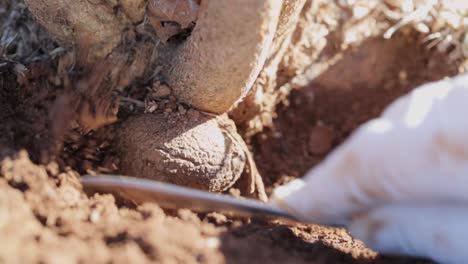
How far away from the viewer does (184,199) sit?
109cm

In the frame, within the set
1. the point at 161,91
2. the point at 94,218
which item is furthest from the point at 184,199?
the point at 161,91

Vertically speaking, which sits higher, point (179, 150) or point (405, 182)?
point (405, 182)

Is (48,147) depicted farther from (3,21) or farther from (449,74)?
(449,74)

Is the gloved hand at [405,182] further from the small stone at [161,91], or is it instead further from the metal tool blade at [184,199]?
the small stone at [161,91]

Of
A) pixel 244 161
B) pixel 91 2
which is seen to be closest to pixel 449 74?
pixel 244 161

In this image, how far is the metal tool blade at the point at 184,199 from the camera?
107 cm

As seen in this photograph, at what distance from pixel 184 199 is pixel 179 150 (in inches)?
10.1

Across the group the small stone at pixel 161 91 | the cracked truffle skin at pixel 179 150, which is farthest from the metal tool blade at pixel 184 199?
the small stone at pixel 161 91

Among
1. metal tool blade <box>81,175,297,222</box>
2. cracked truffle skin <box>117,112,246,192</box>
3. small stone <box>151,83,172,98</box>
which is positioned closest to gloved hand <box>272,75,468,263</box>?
metal tool blade <box>81,175,297,222</box>

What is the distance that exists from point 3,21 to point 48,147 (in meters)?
0.56

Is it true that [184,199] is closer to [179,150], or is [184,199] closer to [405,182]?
[179,150]

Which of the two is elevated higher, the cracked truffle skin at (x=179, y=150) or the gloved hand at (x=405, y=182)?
the gloved hand at (x=405, y=182)

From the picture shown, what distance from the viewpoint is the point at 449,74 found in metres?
2.04

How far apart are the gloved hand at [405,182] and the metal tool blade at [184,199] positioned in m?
0.06
